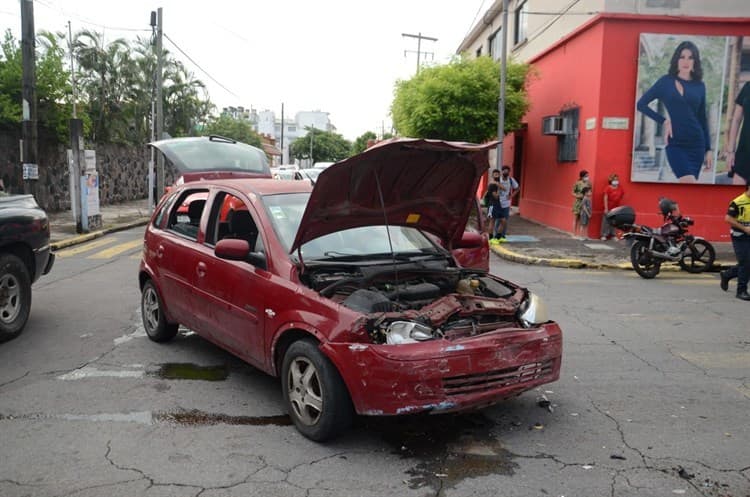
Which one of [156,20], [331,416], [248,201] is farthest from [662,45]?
[156,20]

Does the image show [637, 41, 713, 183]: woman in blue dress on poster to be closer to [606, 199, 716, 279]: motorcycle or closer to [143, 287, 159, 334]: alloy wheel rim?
[606, 199, 716, 279]: motorcycle

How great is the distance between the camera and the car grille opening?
3.90 meters

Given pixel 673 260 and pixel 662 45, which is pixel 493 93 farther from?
pixel 673 260

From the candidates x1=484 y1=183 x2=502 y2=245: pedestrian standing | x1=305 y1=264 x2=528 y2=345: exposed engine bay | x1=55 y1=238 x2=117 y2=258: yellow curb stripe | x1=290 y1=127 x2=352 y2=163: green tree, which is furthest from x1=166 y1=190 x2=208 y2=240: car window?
x1=290 y1=127 x2=352 y2=163: green tree

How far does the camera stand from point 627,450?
4.10m

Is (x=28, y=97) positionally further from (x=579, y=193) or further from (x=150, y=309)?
(x=579, y=193)

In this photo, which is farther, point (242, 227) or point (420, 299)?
point (242, 227)

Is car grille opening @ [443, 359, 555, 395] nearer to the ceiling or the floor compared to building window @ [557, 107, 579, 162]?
nearer to the floor

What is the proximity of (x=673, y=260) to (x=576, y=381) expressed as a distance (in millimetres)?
6662

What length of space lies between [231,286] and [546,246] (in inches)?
418

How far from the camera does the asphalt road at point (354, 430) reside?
12.0ft

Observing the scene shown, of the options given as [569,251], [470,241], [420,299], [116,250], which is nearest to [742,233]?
[569,251]

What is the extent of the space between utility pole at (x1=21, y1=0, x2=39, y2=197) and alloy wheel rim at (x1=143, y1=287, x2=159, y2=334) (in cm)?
1005

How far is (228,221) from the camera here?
5.63 metres
